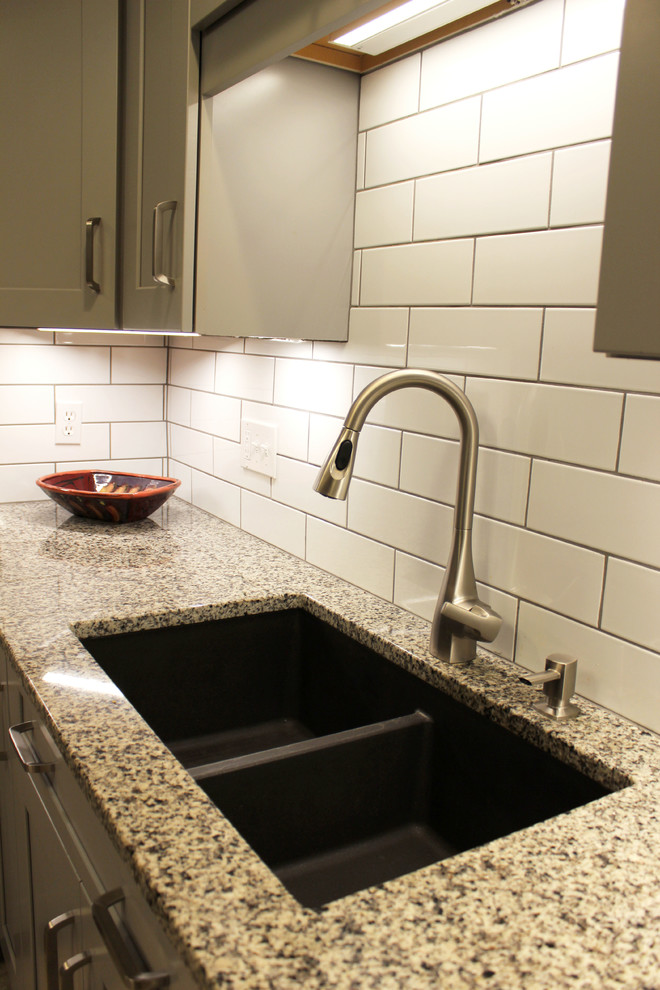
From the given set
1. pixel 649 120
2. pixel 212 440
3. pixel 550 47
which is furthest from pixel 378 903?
pixel 212 440

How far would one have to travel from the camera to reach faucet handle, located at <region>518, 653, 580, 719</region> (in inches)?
38.2

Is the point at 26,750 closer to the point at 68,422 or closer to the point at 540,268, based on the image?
the point at 540,268

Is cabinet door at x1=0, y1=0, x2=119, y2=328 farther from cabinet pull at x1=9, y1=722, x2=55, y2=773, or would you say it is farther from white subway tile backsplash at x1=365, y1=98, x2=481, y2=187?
cabinet pull at x1=9, y1=722, x2=55, y2=773

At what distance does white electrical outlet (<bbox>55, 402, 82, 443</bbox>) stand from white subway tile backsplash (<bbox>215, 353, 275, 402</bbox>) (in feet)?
1.39

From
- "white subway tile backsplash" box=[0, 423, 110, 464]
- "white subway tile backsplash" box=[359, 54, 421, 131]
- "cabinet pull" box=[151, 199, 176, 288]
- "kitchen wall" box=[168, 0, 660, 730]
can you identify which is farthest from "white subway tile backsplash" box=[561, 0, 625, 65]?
"white subway tile backsplash" box=[0, 423, 110, 464]

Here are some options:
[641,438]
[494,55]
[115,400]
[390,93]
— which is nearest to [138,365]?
[115,400]

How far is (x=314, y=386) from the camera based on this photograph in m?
1.57

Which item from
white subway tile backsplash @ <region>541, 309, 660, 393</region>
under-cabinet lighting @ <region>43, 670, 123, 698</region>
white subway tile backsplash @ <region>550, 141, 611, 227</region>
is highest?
white subway tile backsplash @ <region>550, 141, 611, 227</region>

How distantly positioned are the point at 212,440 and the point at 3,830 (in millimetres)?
971

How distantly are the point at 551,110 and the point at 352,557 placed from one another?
81 centimetres

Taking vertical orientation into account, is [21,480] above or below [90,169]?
below

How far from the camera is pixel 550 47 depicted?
1036 mm

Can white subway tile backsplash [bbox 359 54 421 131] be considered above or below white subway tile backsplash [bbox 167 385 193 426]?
above

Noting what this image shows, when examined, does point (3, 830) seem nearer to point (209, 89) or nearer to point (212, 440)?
point (212, 440)
